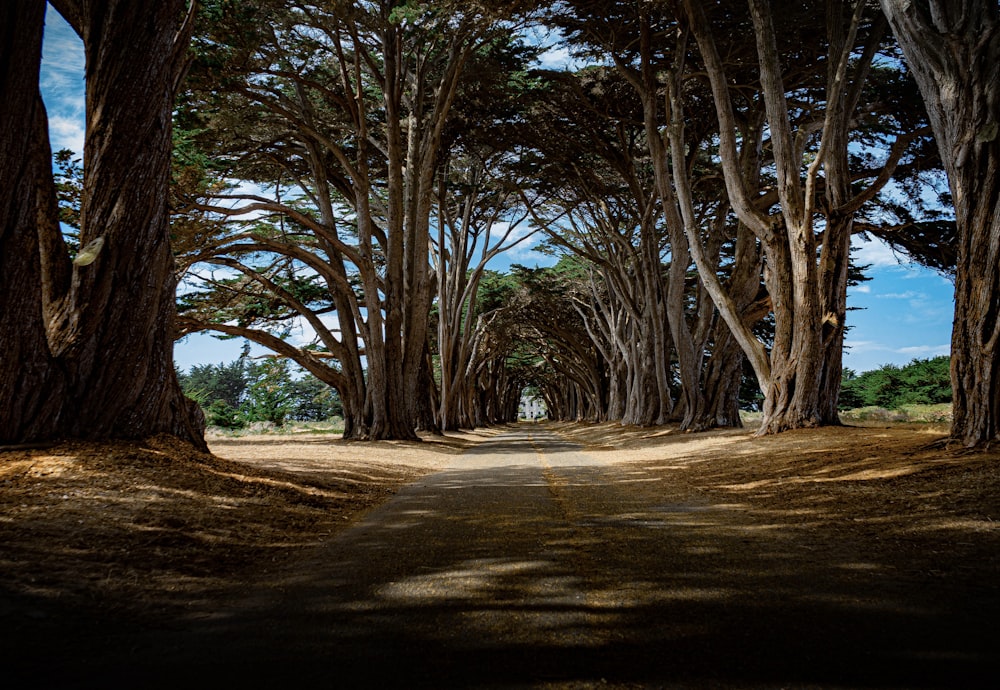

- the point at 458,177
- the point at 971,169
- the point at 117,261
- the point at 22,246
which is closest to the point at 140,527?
the point at 22,246

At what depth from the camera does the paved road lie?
6.23ft

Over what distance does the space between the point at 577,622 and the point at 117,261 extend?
515 cm

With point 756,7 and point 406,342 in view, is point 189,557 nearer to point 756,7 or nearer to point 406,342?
point 756,7

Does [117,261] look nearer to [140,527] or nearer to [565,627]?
[140,527]

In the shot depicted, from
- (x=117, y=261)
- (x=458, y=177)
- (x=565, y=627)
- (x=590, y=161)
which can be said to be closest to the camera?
(x=565, y=627)

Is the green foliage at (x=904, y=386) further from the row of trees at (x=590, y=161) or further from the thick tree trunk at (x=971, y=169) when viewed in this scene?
the thick tree trunk at (x=971, y=169)

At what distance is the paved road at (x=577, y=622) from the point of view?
1.90 meters

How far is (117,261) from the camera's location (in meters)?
5.52

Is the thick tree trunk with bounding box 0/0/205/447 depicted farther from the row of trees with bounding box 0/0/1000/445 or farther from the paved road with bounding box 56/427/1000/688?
the paved road with bounding box 56/427/1000/688

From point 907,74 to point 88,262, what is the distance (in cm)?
1366

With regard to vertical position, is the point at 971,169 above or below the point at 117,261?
above

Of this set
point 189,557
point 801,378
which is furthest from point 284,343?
point 189,557

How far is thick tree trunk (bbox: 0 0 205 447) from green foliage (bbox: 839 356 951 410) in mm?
28207

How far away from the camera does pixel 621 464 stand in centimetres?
943
